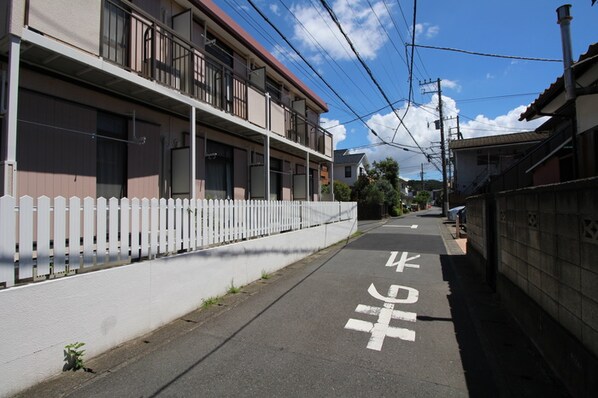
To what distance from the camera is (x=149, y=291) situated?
451 cm

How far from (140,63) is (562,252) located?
720 cm

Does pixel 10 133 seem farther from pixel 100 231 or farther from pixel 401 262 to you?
pixel 401 262

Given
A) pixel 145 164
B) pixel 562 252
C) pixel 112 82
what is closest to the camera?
pixel 562 252

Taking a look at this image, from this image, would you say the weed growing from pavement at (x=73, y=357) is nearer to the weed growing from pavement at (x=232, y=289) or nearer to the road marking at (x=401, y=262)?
the weed growing from pavement at (x=232, y=289)

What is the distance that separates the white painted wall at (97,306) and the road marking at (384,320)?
2457 mm

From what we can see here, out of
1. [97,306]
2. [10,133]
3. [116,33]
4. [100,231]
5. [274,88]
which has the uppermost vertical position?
[274,88]

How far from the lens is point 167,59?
714 centimetres

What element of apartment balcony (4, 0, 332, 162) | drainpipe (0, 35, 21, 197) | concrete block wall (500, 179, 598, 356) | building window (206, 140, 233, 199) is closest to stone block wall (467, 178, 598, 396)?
concrete block wall (500, 179, 598, 356)

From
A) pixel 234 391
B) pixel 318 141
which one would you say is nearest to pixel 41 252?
pixel 234 391

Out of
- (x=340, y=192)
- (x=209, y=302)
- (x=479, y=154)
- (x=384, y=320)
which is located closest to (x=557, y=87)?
(x=384, y=320)

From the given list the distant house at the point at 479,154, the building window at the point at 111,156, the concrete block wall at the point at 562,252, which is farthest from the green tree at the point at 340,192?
the concrete block wall at the point at 562,252

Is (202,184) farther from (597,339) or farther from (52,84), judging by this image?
(597,339)

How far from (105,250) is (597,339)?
4800 millimetres

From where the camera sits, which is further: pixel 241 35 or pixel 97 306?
pixel 241 35
